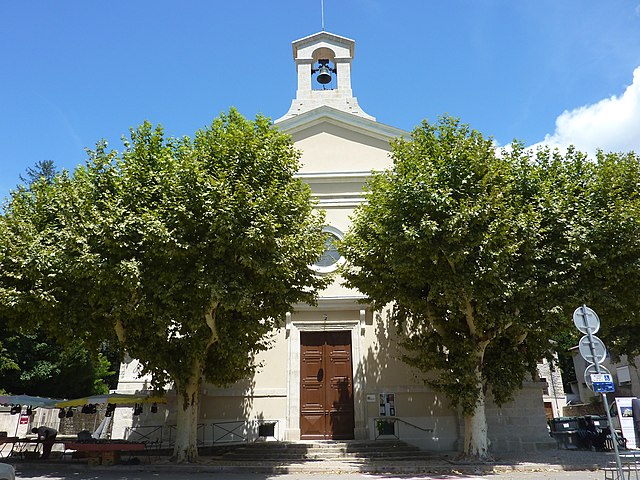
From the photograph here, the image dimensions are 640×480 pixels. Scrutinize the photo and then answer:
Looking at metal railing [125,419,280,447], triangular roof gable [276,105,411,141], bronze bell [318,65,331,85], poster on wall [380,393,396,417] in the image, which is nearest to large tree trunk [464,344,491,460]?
poster on wall [380,393,396,417]

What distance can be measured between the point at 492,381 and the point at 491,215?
4.90m

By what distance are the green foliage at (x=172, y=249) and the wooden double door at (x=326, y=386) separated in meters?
3.63

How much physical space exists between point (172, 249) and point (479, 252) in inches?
285

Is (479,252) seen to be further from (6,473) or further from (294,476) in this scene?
(6,473)

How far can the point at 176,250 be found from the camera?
1126 centimetres

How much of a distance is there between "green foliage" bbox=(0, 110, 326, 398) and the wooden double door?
3.63m

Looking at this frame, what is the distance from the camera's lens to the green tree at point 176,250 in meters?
11.3

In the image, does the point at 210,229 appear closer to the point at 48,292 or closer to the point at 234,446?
the point at 48,292

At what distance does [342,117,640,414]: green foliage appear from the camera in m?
11.9

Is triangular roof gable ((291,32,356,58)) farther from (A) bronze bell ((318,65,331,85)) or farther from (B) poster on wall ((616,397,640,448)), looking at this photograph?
(B) poster on wall ((616,397,640,448))

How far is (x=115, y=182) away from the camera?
40.4 feet

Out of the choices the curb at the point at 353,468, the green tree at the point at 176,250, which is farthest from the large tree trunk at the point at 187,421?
the curb at the point at 353,468

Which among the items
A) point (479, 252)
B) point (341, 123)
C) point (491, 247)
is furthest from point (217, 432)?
point (341, 123)

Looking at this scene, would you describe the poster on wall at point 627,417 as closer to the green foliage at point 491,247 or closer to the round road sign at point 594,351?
the green foliage at point 491,247
